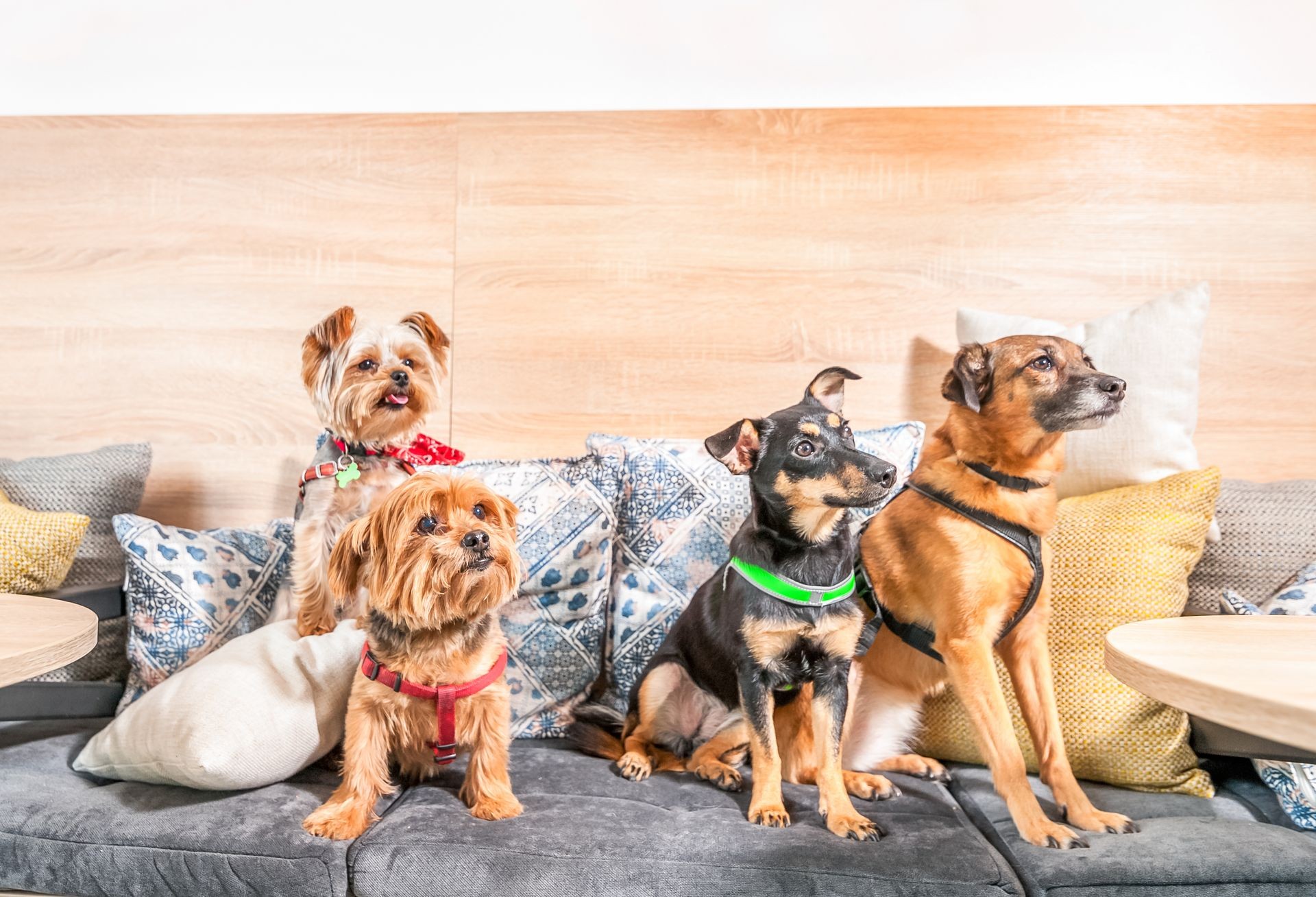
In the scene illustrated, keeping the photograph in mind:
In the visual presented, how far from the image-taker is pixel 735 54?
2662 mm

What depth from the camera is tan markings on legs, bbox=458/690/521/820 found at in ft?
5.69

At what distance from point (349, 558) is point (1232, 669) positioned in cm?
145

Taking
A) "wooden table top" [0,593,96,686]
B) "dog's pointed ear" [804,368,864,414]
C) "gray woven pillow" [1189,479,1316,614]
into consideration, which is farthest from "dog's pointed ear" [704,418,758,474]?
"gray woven pillow" [1189,479,1316,614]

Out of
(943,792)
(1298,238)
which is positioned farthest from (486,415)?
(1298,238)

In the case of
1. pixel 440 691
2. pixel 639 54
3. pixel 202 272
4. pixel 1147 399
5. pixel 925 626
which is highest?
pixel 639 54

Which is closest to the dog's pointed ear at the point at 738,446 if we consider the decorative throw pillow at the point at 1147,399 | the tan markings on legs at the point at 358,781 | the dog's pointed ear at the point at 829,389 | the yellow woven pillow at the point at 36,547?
the dog's pointed ear at the point at 829,389

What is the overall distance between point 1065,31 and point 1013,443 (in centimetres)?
146

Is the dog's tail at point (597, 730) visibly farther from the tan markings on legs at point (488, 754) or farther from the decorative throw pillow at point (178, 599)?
the decorative throw pillow at point (178, 599)

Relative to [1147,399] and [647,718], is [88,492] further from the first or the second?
[1147,399]

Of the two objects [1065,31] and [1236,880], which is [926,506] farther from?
[1065,31]

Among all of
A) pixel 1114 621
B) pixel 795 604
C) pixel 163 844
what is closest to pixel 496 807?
pixel 163 844

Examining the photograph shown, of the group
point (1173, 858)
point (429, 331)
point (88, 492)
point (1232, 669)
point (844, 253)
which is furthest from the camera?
point (844, 253)

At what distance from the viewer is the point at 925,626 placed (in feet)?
6.15

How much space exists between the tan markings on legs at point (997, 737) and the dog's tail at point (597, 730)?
78 cm
